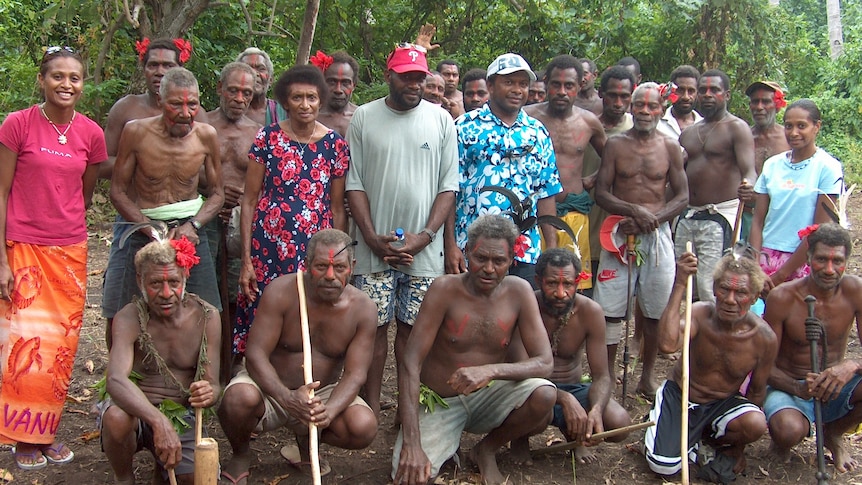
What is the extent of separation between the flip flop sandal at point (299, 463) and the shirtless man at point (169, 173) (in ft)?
3.04

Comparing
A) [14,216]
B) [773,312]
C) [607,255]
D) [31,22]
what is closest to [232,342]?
[14,216]

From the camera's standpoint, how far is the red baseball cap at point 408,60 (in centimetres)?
475

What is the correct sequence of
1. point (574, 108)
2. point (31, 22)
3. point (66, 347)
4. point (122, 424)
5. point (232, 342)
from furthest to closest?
1. point (31, 22)
2. point (574, 108)
3. point (232, 342)
4. point (66, 347)
5. point (122, 424)

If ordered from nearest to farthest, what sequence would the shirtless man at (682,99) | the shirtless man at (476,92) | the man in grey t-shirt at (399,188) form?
the man in grey t-shirt at (399,188) < the shirtless man at (682,99) < the shirtless man at (476,92)

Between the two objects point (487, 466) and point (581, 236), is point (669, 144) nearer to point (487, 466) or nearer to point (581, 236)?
point (581, 236)

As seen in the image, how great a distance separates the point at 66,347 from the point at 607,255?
332cm

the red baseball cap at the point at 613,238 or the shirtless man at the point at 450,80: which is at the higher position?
the shirtless man at the point at 450,80

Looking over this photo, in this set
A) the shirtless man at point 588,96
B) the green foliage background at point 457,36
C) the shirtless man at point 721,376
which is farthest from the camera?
the green foliage background at point 457,36

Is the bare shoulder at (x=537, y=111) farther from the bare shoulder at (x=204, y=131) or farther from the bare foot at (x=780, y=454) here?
the bare foot at (x=780, y=454)

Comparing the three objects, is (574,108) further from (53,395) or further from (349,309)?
(53,395)

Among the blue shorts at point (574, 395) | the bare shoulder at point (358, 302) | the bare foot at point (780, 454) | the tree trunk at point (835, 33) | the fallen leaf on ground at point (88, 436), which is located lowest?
the fallen leaf on ground at point (88, 436)

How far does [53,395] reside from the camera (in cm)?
449

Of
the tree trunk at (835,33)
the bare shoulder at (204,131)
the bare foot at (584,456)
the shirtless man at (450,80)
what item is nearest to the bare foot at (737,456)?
the bare foot at (584,456)

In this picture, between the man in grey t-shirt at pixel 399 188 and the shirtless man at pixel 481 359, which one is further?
the man in grey t-shirt at pixel 399 188
